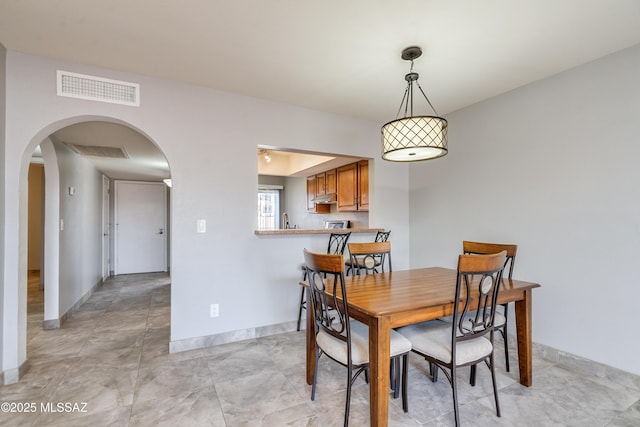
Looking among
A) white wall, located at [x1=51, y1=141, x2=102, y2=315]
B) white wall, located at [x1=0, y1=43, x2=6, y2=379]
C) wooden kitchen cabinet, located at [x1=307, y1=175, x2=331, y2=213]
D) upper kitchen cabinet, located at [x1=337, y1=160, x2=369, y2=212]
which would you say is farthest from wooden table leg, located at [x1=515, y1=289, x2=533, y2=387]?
white wall, located at [x1=51, y1=141, x2=102, y2=315]

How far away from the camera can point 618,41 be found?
6.93 ft

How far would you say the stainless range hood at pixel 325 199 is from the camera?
5.14 metres

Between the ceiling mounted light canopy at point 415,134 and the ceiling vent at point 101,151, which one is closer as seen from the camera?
the ceiling mounted light canopy at point 415,134

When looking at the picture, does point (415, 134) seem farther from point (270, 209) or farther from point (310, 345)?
point (270, 209)

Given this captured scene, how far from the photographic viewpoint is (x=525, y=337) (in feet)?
6.88

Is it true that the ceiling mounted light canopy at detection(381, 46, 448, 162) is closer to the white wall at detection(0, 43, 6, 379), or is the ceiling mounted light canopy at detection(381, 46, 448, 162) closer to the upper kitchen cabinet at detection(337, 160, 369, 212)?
the upper kitchen cabinet at detection(337, 160, 369, 212)

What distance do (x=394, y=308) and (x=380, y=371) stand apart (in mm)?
313

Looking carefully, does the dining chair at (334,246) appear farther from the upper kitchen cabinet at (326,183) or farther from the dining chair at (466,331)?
the upper kitchen cabinet at (326,183)

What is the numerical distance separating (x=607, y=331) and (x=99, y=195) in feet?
23.2

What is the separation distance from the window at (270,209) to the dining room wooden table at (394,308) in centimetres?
502

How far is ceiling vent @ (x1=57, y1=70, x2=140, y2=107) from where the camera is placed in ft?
Result: 7.66

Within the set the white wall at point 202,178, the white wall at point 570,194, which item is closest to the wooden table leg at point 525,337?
the white wall at point 570,194

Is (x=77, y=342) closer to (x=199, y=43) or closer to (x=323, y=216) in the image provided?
(x=199, y=43)

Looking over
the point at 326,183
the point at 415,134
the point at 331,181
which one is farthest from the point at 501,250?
the point at 326,183
